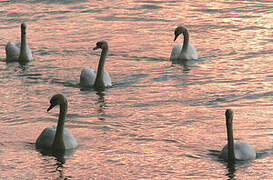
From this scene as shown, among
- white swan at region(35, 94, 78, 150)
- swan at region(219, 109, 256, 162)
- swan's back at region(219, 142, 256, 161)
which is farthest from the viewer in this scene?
white swan at region(35, 94, 78, 150)

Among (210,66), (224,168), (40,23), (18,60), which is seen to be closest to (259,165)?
(224,168)

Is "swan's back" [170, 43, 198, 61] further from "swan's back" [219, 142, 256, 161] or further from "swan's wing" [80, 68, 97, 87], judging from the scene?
"swan's back" [219, 142, 256, 161]

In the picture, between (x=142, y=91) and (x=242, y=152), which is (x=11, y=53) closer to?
(x=142, y=91)

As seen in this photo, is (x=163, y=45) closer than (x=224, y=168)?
No

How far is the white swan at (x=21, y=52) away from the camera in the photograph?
24.0m

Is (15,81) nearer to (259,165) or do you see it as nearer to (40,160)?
(40,160)

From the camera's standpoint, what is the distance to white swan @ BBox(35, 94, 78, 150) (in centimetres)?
1519

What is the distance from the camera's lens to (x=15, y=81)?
71.0 ft

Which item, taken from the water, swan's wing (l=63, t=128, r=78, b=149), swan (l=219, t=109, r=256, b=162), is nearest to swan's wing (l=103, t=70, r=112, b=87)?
the water

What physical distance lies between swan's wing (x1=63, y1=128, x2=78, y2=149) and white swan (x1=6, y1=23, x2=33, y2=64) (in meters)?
8.90

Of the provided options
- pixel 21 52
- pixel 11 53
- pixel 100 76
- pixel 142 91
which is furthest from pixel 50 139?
pixel 11 53

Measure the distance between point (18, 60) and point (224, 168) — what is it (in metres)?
11.5

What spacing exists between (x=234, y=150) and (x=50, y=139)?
11.4 ft

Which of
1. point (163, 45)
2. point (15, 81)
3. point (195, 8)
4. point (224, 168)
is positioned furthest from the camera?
point (195, 8)
